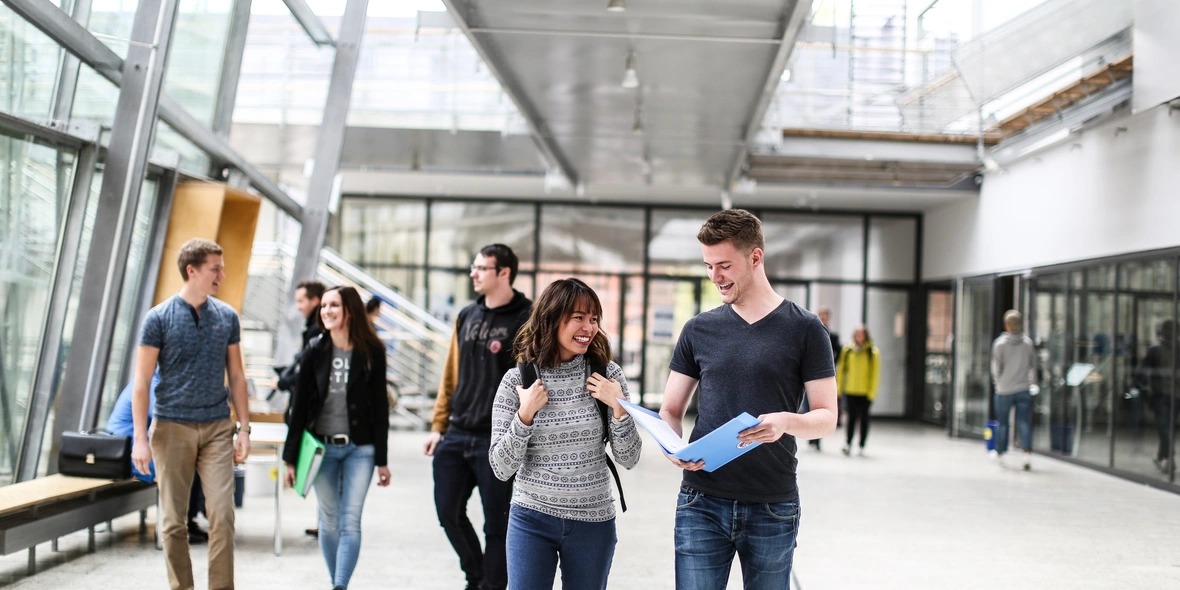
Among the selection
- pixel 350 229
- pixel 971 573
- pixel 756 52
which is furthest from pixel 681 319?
pixel 971 573

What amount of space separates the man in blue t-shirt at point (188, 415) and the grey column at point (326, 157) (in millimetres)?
4523

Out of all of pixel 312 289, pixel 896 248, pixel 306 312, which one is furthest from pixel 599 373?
pixel 896 248

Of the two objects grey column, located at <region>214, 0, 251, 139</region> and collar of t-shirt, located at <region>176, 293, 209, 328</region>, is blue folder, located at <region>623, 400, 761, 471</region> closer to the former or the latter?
collar of t-shirt, located at <region>176, 293, 209, 328</region>

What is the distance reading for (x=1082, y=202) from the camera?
37.0 ft

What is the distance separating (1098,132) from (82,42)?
9.64 m

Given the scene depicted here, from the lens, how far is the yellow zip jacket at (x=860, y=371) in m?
11.7

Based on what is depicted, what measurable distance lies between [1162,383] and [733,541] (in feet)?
27.7

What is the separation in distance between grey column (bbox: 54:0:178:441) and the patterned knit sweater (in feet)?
12.1

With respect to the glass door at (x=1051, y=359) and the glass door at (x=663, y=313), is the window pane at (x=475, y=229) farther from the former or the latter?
the glass door at (x=1051, y=359)

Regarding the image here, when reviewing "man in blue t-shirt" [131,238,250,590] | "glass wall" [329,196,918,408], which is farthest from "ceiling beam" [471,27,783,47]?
"glass wall" [329,196,918,408]

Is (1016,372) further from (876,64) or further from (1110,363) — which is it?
(876,64)

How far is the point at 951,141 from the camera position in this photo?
12.9 meters

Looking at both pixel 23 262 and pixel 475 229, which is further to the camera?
pixel 475 229

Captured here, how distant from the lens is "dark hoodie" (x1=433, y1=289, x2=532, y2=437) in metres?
4.48
